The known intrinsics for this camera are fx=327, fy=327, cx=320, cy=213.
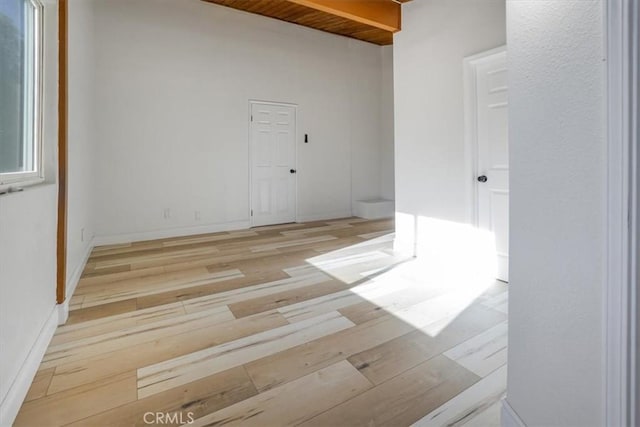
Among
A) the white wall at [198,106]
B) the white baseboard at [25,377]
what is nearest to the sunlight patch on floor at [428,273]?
the white baseboard at [25,377]

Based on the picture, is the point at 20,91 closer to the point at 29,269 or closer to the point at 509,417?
the point at 29,269

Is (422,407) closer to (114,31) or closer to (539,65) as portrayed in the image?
(539,65)

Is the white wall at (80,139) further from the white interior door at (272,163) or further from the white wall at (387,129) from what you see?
the white wall at (387,129)

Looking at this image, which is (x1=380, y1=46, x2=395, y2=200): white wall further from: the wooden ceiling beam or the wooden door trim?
the wooden door trim

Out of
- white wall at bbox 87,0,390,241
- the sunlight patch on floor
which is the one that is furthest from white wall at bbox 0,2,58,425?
white wall at bbox 87,0,390,241

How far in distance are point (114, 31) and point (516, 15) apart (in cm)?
510

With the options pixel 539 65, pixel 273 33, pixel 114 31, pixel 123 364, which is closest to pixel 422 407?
pixel 539 65

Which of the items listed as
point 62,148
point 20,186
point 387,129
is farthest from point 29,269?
point 387,129

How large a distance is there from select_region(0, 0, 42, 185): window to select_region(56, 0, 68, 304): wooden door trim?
0.14 metres

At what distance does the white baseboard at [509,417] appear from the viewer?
1125 mm

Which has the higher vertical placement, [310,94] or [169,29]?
[169,29]

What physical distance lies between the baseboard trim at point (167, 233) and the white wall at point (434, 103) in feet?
9.14

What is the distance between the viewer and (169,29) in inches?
189

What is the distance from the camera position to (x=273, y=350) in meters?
1.84
